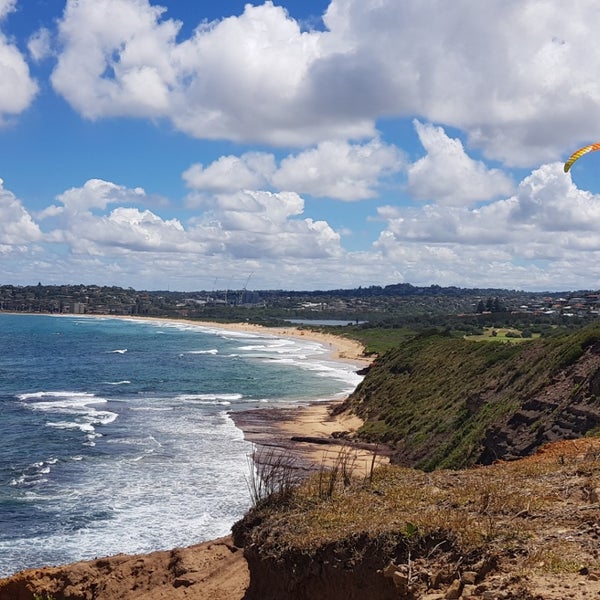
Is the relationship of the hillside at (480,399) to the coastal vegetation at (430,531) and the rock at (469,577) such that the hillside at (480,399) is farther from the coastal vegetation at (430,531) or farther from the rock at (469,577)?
the rock at (469,577)

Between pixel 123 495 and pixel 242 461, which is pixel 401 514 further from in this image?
pixel 242 461

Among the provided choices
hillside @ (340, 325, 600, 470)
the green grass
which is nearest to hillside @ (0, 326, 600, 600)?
hillside @ (340, 325, 600, 470)

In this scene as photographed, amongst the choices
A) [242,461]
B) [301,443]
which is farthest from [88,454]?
[301,443]

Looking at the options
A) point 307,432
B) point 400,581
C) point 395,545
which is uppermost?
point 395,545

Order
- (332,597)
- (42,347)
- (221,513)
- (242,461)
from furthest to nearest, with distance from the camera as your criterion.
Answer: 1. (42,347)
2. (242,461)
3. (221,513)
4. (332,597)

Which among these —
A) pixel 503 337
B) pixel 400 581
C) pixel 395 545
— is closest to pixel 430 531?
pixel 395 545

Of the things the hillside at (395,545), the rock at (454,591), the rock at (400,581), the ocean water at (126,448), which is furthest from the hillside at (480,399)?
the rock at (454,591)

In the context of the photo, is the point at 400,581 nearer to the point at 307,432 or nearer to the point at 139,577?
the point at 139,577
